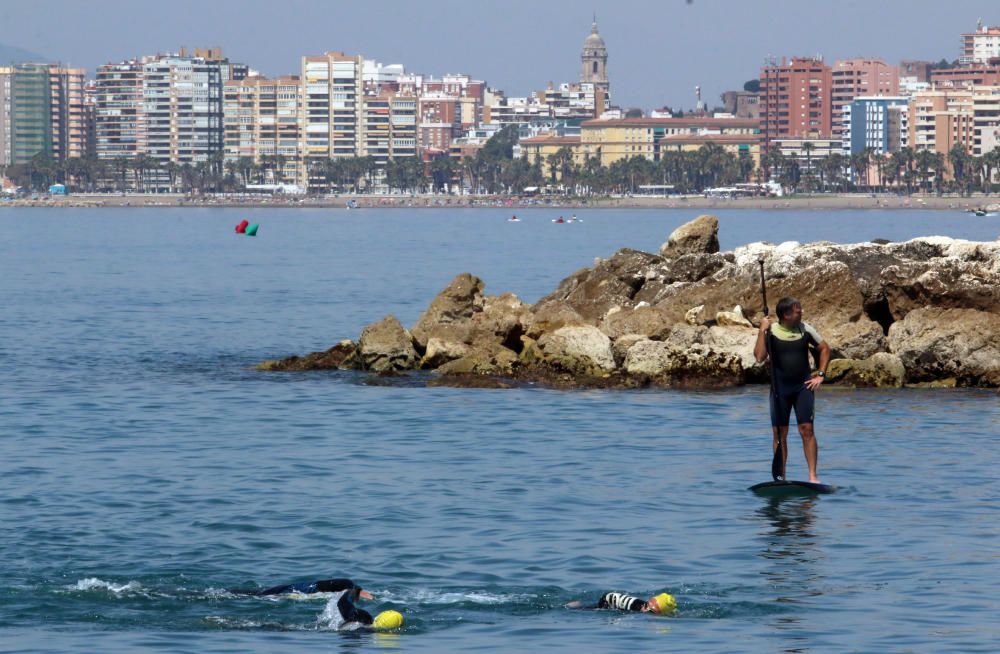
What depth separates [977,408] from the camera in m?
28.7

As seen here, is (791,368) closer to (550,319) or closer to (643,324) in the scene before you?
(643,324)

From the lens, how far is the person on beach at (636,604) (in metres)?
15.5

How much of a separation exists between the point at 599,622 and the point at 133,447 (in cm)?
1191

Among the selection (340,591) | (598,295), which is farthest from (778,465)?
(598,295)

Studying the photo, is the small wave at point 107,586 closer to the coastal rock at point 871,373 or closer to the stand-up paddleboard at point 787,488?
the stand-up paddleboard at point 787,488

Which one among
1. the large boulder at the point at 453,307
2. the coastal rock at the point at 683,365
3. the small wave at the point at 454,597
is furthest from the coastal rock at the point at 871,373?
the small wave at the point at 454,597

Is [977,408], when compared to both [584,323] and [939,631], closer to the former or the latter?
[584,323]

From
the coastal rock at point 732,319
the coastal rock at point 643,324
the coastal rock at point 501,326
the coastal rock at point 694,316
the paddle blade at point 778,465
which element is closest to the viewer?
the paddle blade at point 778,465

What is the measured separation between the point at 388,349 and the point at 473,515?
15.4m

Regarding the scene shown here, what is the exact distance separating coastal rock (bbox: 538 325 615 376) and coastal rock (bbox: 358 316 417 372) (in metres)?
3.17

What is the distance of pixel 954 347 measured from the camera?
31469mm

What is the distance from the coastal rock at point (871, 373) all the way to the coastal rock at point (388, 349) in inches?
327

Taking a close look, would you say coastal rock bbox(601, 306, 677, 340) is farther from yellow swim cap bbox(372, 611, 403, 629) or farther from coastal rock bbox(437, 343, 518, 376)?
yellow swim cap bbox(372, 611, 403, 629)

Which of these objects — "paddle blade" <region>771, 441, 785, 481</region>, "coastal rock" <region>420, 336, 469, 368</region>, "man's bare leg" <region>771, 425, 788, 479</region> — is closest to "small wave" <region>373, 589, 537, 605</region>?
"man's bare leg" <region>771, 425, 788, 479</region>
